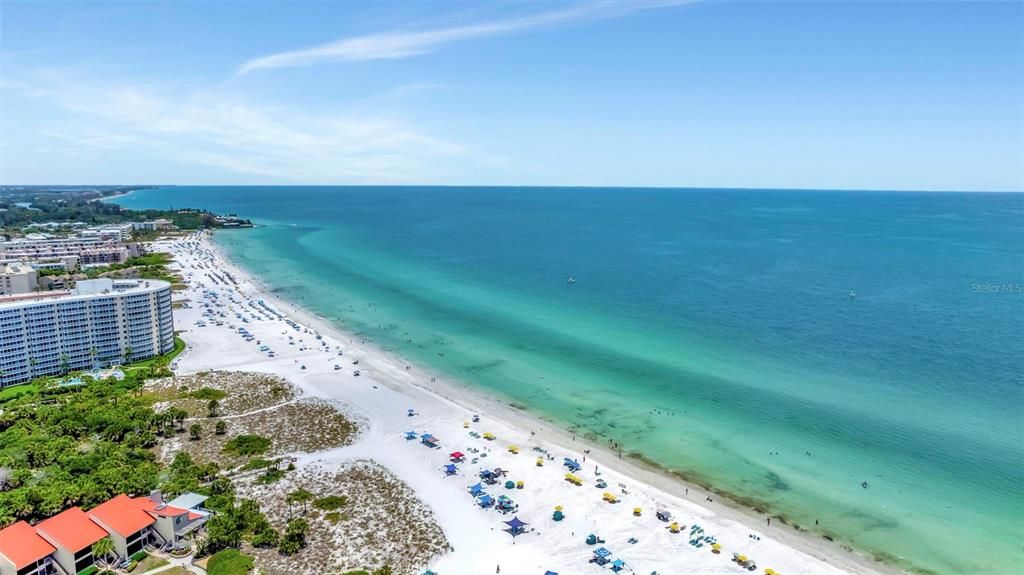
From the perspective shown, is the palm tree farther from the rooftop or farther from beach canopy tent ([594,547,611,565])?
beach canopy tent ([594,547,611,565])

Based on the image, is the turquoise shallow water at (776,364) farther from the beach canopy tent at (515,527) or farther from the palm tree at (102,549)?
the palm tree at (102,549)

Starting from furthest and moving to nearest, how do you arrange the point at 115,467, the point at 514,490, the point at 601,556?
the point at 514,490 → the point at 115,467 → the point at 601,556

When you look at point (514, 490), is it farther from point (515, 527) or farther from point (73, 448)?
point (73, 448)

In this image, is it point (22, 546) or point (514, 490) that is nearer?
point (22, 546)

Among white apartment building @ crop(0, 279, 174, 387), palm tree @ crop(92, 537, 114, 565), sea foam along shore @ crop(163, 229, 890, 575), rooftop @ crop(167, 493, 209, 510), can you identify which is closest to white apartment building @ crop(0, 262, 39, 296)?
white apartment building @ crop(0, 279, 174, 387)

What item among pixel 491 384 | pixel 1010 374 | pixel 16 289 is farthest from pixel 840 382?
pixel 16 289

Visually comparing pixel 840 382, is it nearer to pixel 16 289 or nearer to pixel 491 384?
pixel 491 384

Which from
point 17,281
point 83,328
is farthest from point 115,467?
point 17,281
